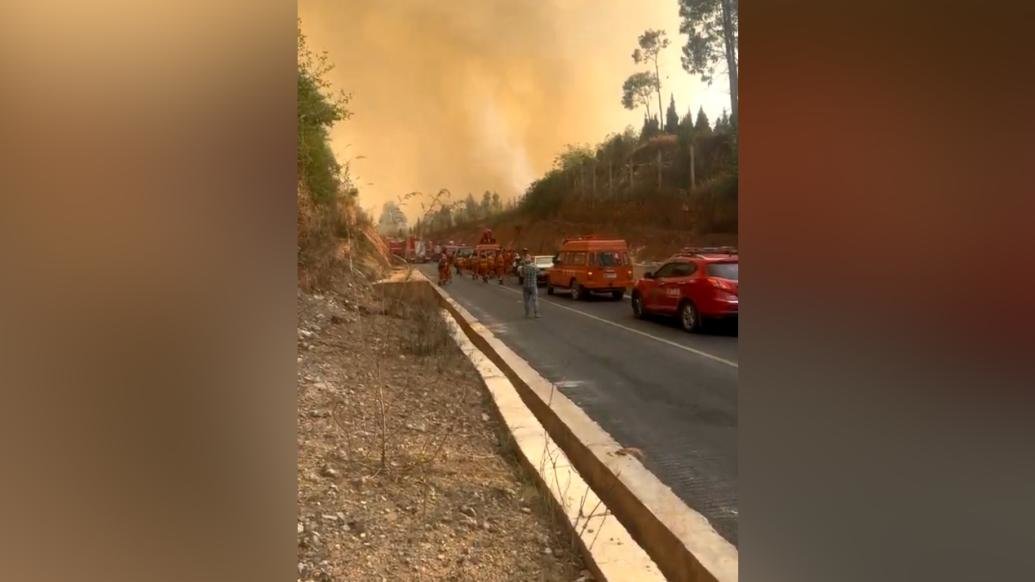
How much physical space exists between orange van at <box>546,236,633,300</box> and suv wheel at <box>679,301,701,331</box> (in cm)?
290

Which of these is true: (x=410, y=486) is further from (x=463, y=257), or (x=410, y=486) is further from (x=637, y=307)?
(x=463, y=257)

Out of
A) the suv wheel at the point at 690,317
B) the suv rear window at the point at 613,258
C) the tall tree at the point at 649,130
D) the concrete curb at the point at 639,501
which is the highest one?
the tall tree at the point at 649,130

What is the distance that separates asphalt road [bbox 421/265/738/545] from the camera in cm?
319

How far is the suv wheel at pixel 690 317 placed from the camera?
24.0 ft

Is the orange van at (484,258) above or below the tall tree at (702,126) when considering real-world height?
below

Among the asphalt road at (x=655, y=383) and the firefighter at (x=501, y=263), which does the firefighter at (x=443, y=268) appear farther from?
the asphalt road at (x=655, y=383)

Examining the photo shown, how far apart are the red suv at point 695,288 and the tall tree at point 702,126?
2.69m

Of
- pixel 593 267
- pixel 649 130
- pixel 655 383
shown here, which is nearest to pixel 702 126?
pixel 649 130

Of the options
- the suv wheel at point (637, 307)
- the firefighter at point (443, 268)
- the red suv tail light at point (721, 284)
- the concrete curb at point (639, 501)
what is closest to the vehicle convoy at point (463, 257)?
the firefighter at point (443, 268)

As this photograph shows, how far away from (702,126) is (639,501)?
8.86 meters

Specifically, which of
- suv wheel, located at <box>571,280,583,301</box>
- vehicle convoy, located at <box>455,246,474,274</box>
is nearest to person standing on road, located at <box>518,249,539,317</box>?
suv wheel, located at <box>571,280,583,301</box>

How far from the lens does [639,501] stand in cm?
272

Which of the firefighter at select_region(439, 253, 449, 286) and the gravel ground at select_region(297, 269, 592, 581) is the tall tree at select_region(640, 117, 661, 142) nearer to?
the firefighter at select_region(439, 253, 449, 286)
